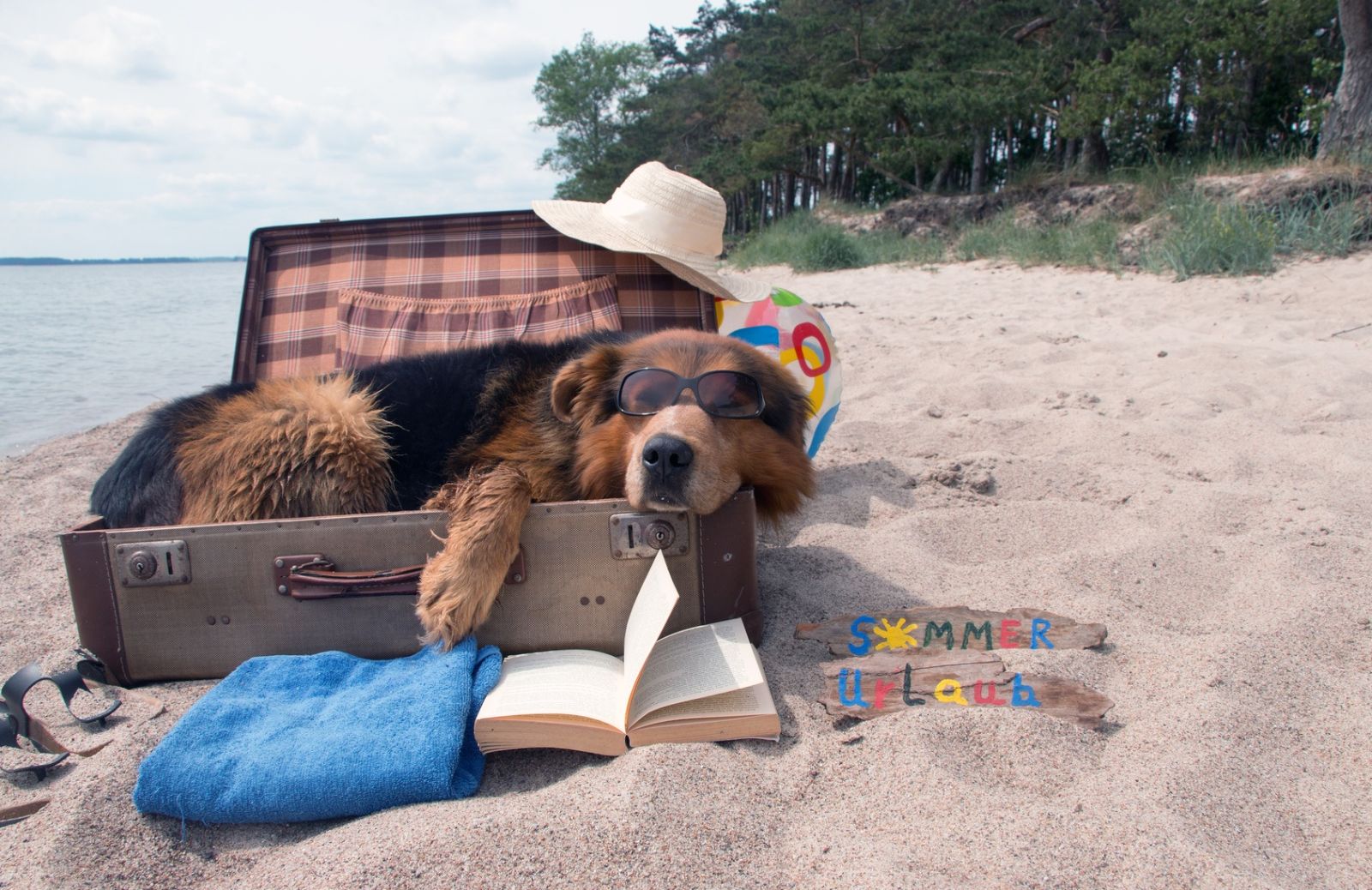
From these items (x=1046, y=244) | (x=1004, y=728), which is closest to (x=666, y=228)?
(x=1004, y=728)

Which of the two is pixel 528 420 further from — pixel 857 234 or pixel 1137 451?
pixel 857 234

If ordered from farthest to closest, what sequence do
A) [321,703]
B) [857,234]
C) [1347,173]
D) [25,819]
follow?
[857,234] → [1347,173] → [321,703] → [25,819]

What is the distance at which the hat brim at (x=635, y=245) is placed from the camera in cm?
383

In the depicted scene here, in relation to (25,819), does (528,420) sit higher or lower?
higher

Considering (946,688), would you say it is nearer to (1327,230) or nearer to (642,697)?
(642,697)

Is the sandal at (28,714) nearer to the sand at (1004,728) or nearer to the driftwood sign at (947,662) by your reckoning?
the sand at (1004,728)

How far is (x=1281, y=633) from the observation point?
8.21 ft

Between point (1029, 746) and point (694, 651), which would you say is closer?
point (1029, 746)

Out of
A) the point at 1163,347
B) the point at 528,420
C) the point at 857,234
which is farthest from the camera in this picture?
the point at 857,234

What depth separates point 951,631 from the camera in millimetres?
2639

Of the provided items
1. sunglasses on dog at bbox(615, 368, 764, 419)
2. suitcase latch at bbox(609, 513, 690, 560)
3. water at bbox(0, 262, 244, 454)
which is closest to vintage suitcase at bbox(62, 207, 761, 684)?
suitcase latch at bbox(609, 513, 690, 560)

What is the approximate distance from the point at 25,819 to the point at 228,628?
0.71 meters

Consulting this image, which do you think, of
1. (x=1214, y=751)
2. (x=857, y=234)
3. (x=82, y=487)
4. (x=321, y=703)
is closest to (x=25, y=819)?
(x=321, y=703)

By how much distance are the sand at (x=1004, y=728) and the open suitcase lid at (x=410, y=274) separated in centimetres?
126
